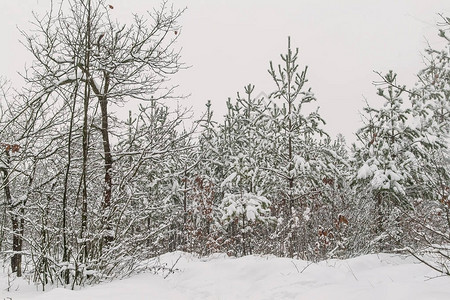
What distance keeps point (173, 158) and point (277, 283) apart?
492 cm

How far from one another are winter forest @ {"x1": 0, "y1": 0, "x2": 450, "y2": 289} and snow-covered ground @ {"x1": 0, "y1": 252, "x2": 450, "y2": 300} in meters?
0.58

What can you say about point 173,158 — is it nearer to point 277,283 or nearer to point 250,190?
point 250,190

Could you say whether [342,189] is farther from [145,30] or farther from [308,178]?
[145,30]

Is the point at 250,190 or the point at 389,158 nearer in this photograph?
the point at 389,158

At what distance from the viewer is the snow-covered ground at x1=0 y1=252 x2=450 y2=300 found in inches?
137

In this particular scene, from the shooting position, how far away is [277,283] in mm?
4453

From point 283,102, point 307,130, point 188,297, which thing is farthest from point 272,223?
point 188,297

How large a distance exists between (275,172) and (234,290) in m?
5.35

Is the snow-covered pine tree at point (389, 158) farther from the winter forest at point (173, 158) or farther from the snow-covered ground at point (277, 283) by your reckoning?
the snow-covered ground at point (277, 283)


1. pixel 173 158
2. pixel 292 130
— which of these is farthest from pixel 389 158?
pixel 173 158

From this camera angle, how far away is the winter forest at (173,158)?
18.4ft

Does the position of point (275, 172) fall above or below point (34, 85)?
below

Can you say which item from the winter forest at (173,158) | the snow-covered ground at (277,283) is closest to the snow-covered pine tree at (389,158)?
the winter forest at (173,158)

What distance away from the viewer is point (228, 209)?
856 centimetres
